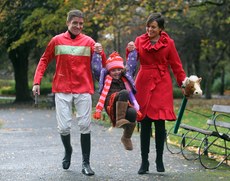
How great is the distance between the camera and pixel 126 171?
735 centimetres

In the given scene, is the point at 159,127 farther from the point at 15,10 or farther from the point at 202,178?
the point at 15,10

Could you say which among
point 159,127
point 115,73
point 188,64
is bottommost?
point 188,64

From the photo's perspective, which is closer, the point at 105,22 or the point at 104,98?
the point at 104,98

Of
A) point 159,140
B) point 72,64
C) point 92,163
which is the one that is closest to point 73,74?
point 72,64

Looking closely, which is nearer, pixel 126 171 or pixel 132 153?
pixel 126 171

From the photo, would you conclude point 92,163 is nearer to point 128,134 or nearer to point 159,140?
point 159,140

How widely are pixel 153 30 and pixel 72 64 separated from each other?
1.13 m

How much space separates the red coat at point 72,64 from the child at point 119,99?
359 mm

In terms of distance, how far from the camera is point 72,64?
694 cm

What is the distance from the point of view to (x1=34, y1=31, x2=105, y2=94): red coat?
6941 mm

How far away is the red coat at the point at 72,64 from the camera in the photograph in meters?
6.94

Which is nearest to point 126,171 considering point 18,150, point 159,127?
point 159,127

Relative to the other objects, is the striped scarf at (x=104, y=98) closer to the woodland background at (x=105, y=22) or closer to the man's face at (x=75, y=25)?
the man's face at (x=75, y=25)

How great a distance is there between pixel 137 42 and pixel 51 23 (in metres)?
17.6
